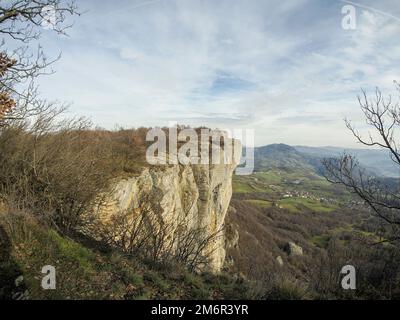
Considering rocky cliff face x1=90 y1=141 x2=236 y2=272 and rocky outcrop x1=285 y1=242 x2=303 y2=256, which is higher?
rocky cliff face x1=90 y1=141 x2=236 y2=272

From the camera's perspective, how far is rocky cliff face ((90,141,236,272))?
395 inches

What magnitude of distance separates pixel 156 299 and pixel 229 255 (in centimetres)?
3219

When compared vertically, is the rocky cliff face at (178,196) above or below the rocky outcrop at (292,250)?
above

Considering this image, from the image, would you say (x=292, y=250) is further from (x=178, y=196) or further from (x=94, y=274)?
(x=94, y=274)

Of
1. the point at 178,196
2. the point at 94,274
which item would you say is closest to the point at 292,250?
the point at 178,196

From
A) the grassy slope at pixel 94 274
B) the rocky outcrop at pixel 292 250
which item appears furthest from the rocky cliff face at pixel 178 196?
the rocky outcrop at pixel 292 250

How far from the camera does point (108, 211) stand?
30.8 feet

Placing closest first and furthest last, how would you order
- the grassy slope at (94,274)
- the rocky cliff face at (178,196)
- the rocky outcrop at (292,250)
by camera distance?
the grassy slope at (94,274) < the rocky cliff face at (178,196) < the rocky outcrop at (292,250)

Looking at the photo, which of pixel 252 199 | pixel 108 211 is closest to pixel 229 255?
pixel 108 211

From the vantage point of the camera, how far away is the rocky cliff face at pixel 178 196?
395 inches

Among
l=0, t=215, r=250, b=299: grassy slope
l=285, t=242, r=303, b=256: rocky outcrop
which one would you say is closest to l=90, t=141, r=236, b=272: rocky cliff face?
l=0, t=215, r=250, b=299: grassy slope

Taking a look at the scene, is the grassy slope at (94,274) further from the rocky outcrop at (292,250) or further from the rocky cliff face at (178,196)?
the rocky outcrop at (292,250)

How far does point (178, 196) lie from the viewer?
16.6 metres

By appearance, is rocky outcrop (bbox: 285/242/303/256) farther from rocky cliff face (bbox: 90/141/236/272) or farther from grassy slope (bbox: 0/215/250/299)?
grassy slope (bbox: 0/215/250/299)
